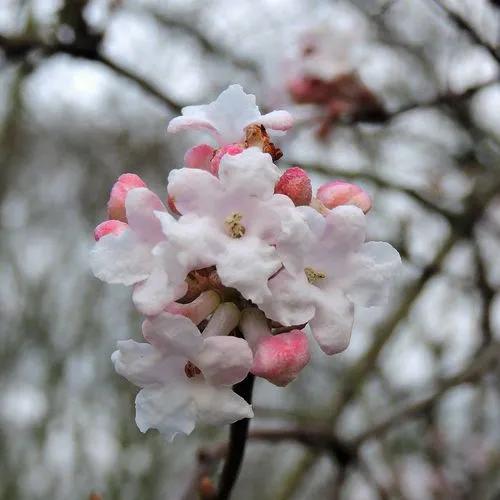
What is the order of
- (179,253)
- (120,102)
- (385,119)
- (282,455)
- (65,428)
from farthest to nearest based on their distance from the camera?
1. (282,455)
2. (120,102)
3. (65,428)
4. (385,119)
5. (179,253)

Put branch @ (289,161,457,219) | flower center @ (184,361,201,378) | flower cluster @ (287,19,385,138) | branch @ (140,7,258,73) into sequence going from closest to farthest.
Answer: flower center @ (184,361,201,378) → branch @ (289,161,457,219) → flower cluster @ (287,19,385,138) → branch @ (140,7,258,73)

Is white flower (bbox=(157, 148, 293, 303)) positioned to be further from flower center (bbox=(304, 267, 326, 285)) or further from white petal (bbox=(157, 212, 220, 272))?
flower center (bbox=(304, 267, 326, 285))

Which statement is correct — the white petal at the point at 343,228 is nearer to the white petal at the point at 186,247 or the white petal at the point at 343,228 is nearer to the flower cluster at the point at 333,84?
the white petal at the point at 186,247

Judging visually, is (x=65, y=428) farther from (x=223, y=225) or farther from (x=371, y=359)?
(x=223, y=225)

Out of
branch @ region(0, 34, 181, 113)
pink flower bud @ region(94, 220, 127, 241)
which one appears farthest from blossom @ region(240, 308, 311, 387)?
branch @ region(0, 34, 181, 113)

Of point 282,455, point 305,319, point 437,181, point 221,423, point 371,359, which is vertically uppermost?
point 305,319

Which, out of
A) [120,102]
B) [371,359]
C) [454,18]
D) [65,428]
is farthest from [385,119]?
[120,102]
